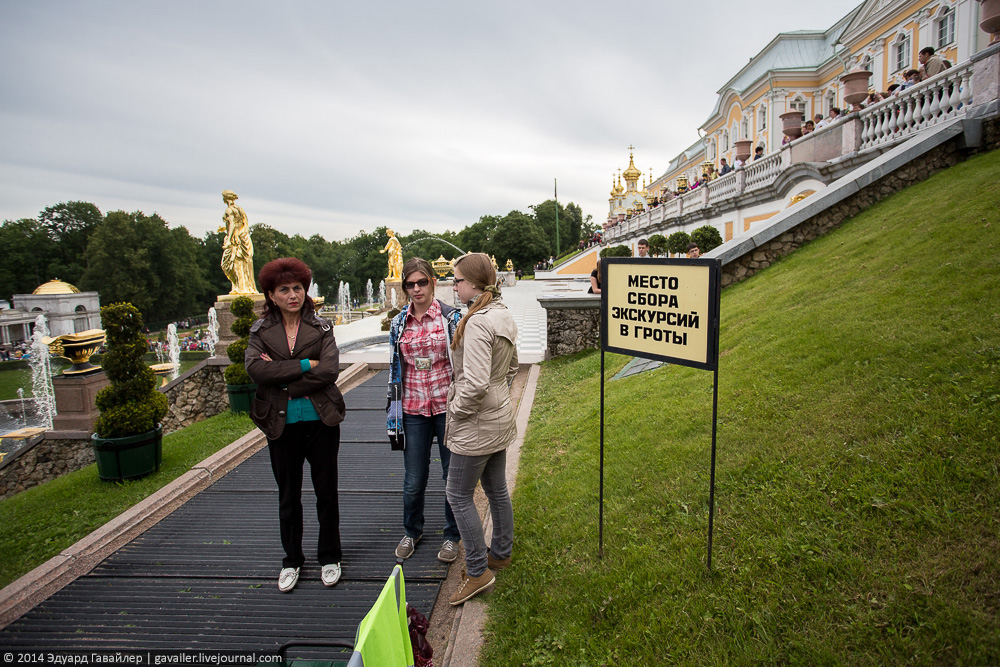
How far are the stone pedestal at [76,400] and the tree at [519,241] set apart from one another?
228 feet

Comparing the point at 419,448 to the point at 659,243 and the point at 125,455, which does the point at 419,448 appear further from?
the point at 659,243

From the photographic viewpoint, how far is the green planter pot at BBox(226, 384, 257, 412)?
311 inches

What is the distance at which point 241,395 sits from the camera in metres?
7.89

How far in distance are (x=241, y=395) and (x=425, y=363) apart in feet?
18.8

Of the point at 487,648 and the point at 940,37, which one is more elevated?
the point at 940,37

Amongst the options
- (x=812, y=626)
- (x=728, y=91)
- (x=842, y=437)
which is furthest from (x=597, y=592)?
(x=728, y=91)

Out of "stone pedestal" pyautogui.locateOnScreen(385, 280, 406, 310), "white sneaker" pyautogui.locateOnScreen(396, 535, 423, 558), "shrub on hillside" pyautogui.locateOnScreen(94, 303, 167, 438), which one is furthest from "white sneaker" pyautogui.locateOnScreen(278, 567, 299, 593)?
"stone pedestal" pyautogui.locateOnScreen(385, 280, 406, 310)

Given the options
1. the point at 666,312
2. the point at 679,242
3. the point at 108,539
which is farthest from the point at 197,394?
the point at 679,242

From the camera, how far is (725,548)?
2.78 metres

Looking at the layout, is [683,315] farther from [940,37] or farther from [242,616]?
[940,37]

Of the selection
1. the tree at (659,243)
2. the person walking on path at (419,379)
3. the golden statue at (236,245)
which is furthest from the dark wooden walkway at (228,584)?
the tree at (659,243)

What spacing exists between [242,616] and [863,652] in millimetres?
3225

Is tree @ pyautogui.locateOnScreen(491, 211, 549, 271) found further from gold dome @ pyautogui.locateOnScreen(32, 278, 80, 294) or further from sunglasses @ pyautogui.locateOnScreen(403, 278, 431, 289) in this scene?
sunglasses @ pyautogui.locateOnScreen(403, 278, 431, 289)

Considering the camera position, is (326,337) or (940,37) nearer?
(326,337)
